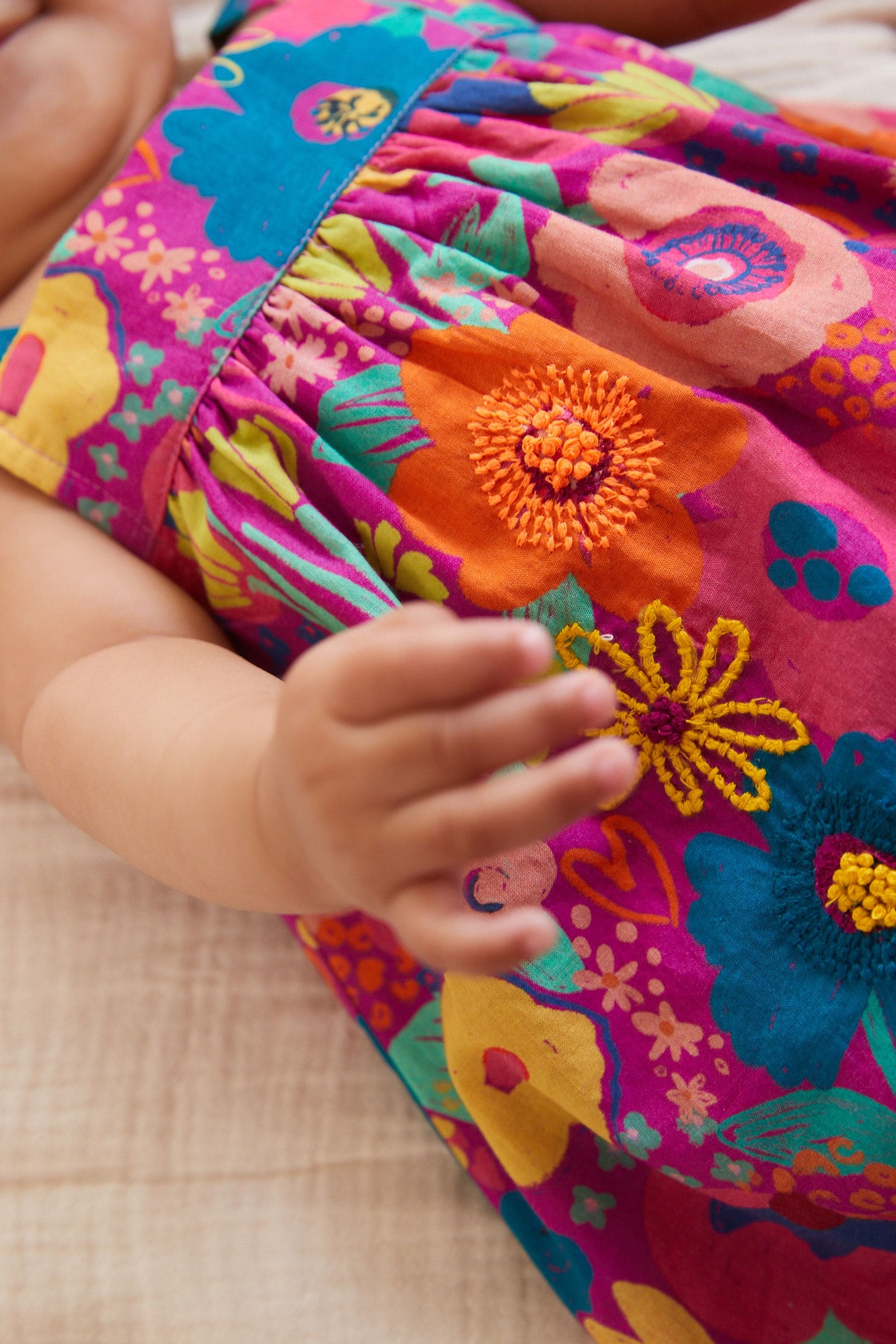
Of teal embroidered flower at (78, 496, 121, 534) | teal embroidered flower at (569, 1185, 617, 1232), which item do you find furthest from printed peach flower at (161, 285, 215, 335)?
teal embroidered flower at (569, 1185, 617, 1232)

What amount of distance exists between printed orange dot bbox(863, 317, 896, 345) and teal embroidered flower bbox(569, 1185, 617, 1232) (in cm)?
49

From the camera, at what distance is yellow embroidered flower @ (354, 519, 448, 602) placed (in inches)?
20.9

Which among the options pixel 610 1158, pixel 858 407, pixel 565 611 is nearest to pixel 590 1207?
pixel 610 1158

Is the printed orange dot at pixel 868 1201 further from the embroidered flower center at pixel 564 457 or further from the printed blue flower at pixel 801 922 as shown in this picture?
the embroidered flower center at pixel 564 457

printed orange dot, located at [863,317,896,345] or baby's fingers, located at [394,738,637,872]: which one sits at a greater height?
printed orange dot, located at [863,317,896,345]

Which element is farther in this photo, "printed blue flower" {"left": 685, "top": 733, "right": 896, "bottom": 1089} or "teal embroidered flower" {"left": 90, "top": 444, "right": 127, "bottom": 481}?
"teal embroidered flower" {"left": 90, "top": 444, "right": 127, "bottom": 481}

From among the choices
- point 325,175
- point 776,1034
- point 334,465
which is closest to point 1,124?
point 325,175

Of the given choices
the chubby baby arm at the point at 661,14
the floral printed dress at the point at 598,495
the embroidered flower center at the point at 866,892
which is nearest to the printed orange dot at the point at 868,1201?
the floral printed dress at the point at 598,495

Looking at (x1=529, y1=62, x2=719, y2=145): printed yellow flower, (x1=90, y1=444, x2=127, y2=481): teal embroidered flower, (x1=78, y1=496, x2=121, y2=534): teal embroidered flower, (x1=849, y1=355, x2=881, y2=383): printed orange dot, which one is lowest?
(x1=78, y1=496, x2=121, y2=534): teal embroidered flower

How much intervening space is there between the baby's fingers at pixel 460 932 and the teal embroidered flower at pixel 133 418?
36 centimetres

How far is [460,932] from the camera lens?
31cm

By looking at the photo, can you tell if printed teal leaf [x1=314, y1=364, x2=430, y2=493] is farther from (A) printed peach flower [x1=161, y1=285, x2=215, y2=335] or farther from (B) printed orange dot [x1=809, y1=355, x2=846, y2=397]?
(B) printed orange dot [x1=809, y1=355, x2=846, y2=397]

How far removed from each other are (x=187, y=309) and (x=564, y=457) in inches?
9.6

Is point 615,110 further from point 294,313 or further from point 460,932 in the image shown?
point 460,932
